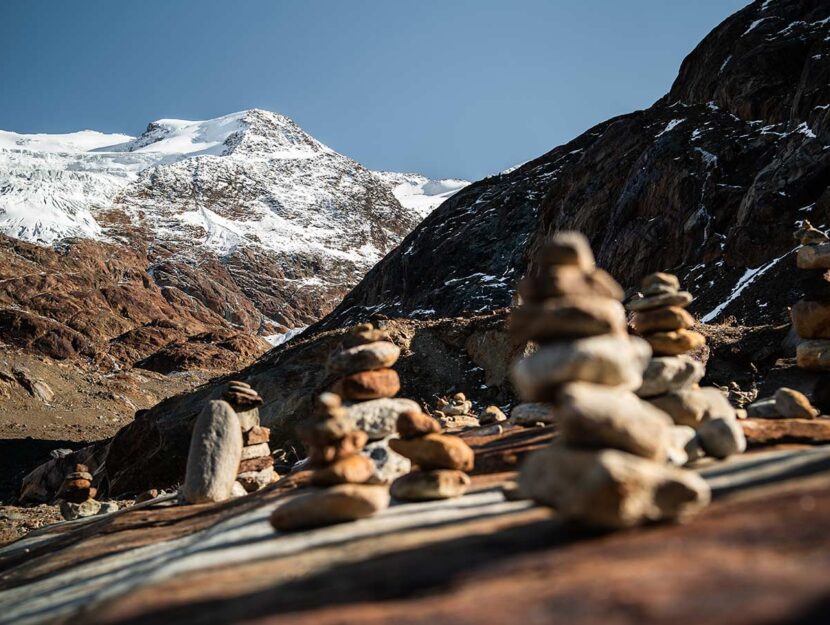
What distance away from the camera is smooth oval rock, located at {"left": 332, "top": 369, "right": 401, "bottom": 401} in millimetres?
9023

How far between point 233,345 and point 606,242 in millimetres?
47053

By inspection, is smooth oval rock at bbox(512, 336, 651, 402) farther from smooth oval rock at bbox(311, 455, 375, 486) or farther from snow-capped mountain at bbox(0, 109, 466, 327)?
snow-capped mountain at bbox(0, 109, 466, 327)

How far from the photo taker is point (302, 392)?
2392 centimetres

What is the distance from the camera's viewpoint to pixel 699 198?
3553 cm

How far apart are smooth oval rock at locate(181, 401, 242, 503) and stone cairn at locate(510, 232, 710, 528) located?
8.04 meters

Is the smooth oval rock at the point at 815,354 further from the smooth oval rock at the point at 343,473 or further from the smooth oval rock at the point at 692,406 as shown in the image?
the smooth oval rock at the point at 343,473

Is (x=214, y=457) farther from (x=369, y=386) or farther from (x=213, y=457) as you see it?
(x=369, y=386)

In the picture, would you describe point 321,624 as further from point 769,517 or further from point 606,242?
point 606,242

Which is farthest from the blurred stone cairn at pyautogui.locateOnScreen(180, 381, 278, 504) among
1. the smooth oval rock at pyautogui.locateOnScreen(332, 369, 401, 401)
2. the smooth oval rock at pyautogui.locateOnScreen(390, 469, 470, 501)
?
the smooth oval rock at pyautogui.locateOnScreen(390, 469, 470, 501)

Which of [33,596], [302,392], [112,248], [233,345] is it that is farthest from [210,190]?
[33,596]

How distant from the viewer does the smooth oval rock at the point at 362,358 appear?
9.01m

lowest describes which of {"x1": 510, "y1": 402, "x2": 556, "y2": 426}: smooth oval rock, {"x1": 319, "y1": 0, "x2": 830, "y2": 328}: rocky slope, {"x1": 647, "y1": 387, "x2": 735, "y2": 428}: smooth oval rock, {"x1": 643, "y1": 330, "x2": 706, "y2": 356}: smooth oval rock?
{"x1": 510, "y1": 402, "x2": 556, "y2": 426}: smooth oval rock

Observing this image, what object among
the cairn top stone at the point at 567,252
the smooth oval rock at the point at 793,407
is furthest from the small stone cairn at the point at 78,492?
the cairn top stone at the point at 567,252

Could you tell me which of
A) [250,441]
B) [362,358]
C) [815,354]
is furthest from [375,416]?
[815,354]
